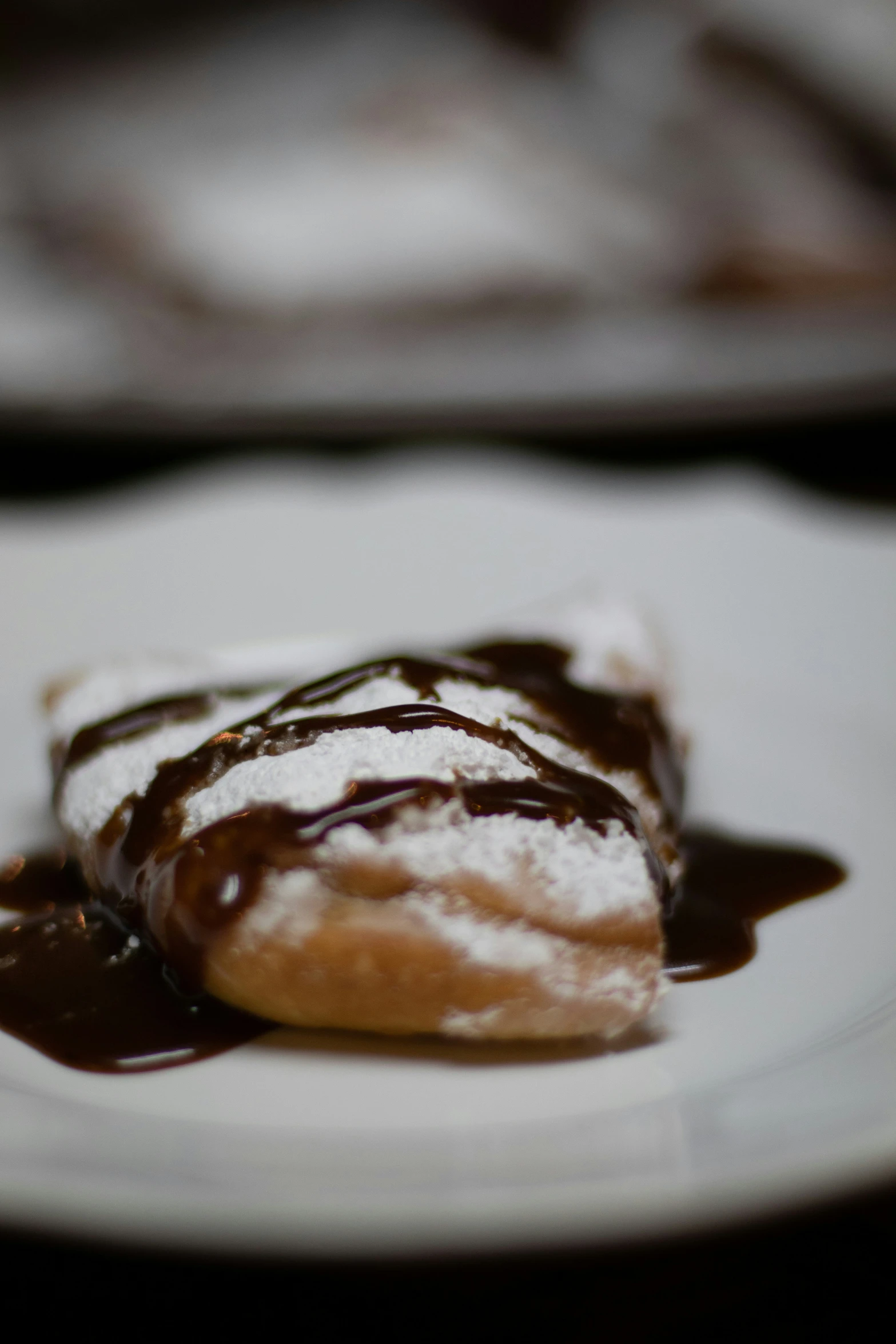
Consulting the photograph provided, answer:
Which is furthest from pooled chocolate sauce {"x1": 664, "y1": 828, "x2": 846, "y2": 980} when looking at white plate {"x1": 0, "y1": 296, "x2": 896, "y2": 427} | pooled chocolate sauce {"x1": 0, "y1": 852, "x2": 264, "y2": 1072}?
white plate {"x1": 0, "y1": 296, "x2": 896, "y2": 427}

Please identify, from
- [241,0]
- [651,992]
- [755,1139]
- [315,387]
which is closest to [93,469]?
[315,387]

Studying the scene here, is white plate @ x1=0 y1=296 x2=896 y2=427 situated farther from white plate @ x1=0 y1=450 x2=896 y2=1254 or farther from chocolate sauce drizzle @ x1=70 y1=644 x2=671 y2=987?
chocolate sauce drizzle @ x1=70 y1=644 x2=671 y2=987

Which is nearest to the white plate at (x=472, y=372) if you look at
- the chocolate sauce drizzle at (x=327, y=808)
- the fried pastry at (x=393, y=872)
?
the chocolate sauce drizzle at (x=327, y=808)

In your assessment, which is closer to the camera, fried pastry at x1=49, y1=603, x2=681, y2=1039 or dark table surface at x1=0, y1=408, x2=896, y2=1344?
dark table surface at x1=0, y1=408, x2=896, y2=1344

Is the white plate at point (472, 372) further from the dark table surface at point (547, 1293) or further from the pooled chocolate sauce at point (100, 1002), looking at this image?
the dark table surface at point (547, 1293)

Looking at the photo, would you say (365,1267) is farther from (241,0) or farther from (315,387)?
(241,0)

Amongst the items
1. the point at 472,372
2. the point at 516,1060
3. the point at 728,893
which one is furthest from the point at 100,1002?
the point at 472,372

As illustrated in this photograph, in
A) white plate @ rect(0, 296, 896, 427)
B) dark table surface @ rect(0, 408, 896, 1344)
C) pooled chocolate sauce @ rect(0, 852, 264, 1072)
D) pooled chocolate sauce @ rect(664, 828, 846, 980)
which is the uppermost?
white plate @ rect(0, 296, 896, 427)

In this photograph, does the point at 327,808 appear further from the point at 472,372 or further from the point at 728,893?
the point at 472,372
